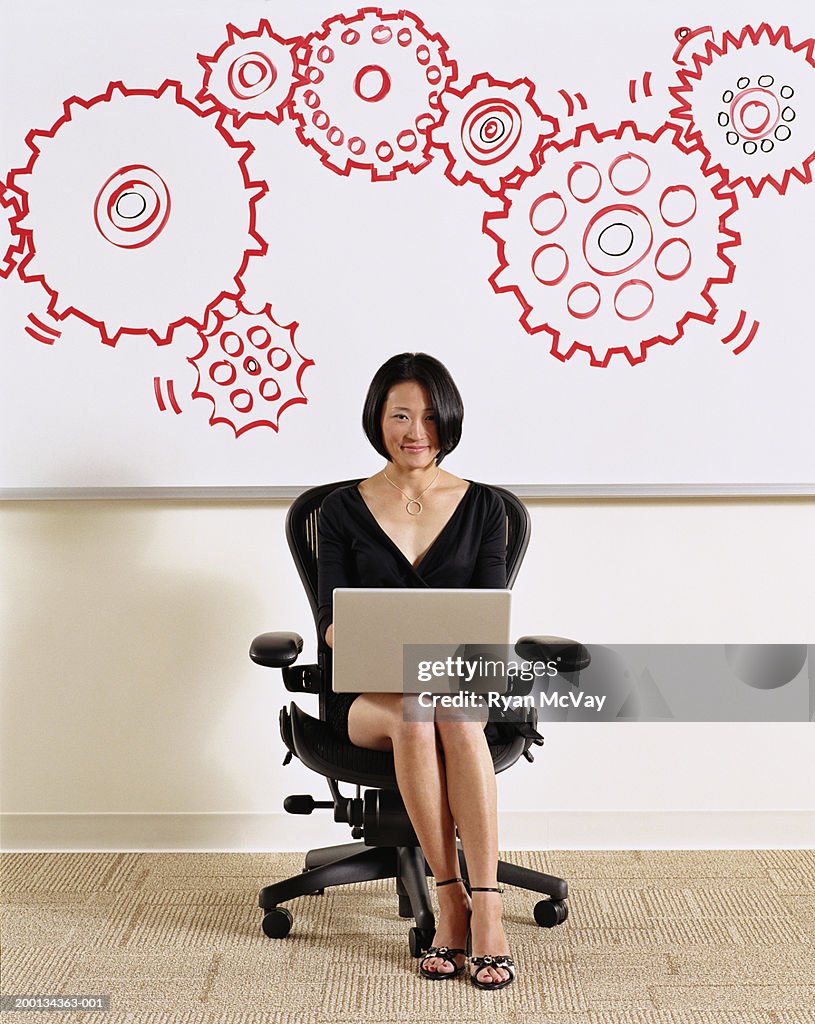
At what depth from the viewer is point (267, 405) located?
2863mm

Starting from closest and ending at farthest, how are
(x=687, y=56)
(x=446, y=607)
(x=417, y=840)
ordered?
(x=446, y=607) < (x=417, y=840) < (x=687, y=56)

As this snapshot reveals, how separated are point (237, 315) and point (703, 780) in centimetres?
174

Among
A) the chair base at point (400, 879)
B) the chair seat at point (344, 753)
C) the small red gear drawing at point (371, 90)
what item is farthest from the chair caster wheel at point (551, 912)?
the small red gear drawing at point (371, 90)

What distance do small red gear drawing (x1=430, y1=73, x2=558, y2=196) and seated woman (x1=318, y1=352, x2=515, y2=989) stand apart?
64 centimetres

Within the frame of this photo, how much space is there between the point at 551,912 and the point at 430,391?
3.89ft

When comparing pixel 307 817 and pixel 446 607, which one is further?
pixel 307 817

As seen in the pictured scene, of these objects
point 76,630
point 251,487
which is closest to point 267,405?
point 251,487

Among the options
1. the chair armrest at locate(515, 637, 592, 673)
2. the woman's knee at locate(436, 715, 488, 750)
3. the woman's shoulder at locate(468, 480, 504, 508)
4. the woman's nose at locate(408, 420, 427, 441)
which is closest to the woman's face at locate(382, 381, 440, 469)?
the woman's nose at locate(408, 420, 427, 441)

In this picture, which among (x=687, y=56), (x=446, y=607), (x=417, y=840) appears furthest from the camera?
(x=687, y=56)

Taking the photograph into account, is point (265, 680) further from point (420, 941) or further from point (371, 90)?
point (371, 90)

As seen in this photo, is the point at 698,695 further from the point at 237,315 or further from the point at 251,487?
the point at 237,315

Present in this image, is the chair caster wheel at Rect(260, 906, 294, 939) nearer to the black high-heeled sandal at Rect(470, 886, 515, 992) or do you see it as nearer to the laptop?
the black high-heeled sandal at Rect(470, 886, 515, 992)

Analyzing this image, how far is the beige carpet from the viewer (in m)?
2.11

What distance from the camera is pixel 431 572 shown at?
97.1 inches
